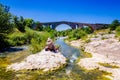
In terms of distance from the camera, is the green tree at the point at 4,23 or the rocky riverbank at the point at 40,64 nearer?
the rocky riverbank at the point at 40,64

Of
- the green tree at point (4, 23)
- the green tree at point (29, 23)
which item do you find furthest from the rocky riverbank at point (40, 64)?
the green tree at point (29, 23)

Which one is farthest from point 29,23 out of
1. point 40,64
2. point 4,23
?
point 40,64

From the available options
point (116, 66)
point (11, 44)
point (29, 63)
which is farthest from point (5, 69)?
point (11, 44)

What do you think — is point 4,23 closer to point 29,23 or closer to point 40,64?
point 40,64

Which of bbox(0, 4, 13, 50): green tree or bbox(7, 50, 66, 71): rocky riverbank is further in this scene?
bbox(0, 4, 13, 50): green tree

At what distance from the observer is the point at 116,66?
1919 inches

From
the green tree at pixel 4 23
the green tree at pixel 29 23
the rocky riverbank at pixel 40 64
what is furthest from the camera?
the green tree at pixel 29 23

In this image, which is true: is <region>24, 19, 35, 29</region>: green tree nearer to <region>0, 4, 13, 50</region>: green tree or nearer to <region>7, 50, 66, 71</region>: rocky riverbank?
<region>0, 4, 13, 50</region>: green tree

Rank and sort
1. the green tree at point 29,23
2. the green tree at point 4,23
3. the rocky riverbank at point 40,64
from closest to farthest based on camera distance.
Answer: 1. the rocky riverbank at point 40,64
2. the green tree at point 4,23
3. the green tree at point 29,23

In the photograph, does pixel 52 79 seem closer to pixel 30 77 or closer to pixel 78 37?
pixel 30 77

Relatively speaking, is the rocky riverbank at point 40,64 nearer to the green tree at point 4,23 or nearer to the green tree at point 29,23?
the green tree at point 4,23

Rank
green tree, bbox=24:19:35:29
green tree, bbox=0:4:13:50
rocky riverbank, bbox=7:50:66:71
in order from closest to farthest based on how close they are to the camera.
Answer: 1. rocky riverbank, bbox=7:50:66:71
2. green tree, bbox=0:4:13:50
3. green tree, bbox=24:19:35:29

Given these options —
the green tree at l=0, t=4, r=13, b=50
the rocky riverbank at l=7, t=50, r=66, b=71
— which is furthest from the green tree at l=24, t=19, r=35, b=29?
the rocky riverbank at l=7, t=50, r=66, b=71

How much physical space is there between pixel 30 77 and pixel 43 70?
210 inches
